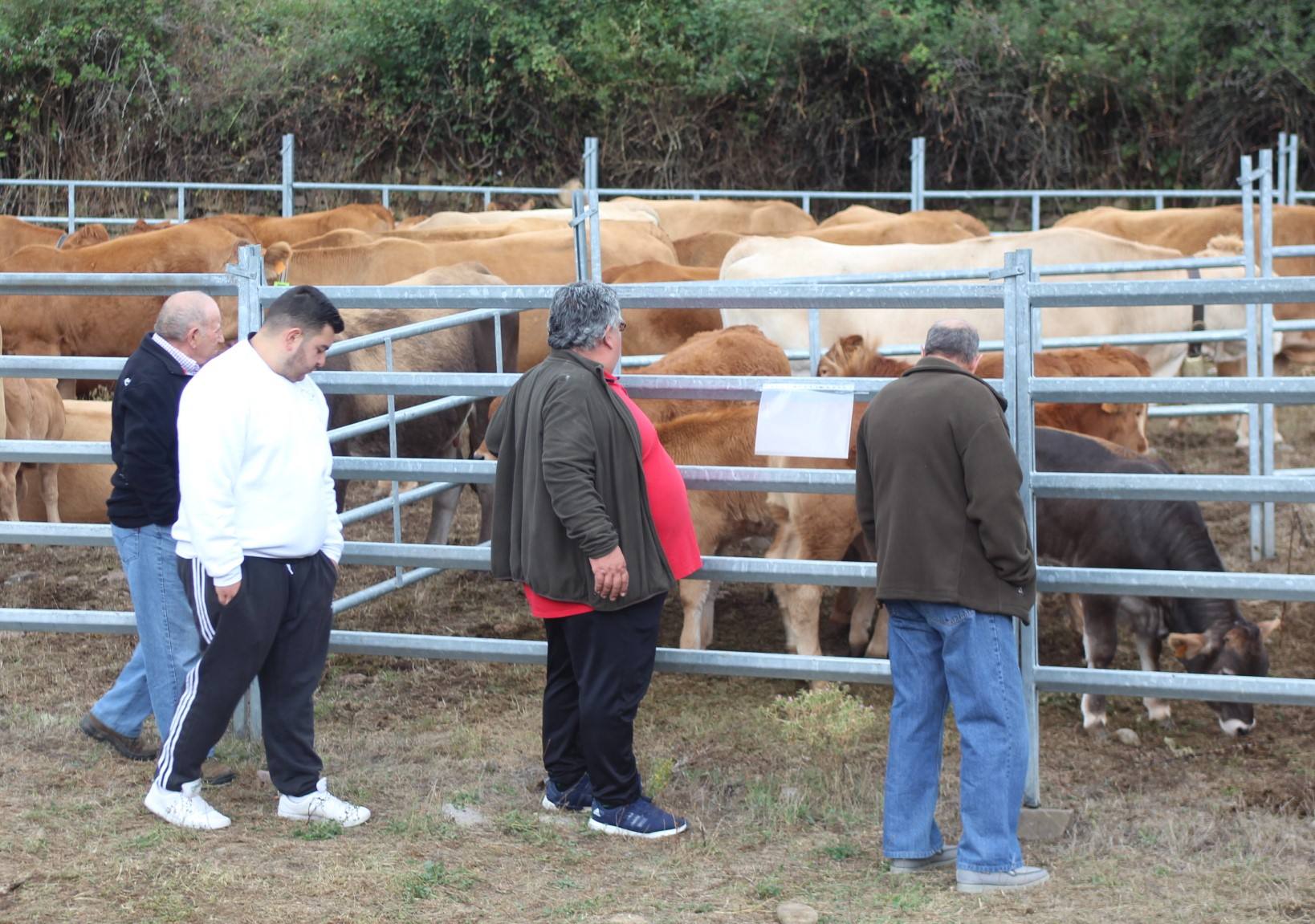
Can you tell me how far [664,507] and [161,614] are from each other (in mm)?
1718

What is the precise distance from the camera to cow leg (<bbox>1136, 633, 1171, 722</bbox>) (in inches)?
221

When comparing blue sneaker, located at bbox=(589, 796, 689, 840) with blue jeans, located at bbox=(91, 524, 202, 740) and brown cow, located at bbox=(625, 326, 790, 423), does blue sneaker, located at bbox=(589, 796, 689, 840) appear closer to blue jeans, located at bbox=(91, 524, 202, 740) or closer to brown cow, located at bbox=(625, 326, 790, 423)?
blue jeans, located at bbox=(91, 524, 202, 740)

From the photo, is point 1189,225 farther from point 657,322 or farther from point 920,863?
point 920,863

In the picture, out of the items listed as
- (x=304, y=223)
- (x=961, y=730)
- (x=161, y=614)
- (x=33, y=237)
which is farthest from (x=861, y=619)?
(x=33, y=237)

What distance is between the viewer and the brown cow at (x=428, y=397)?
727 cm

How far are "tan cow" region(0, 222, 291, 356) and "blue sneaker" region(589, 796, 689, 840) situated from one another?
7217 mm

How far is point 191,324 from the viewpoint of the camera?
451 centimetres

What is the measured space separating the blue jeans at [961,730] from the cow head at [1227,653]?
172cm

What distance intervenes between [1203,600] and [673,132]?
15917 millimetres

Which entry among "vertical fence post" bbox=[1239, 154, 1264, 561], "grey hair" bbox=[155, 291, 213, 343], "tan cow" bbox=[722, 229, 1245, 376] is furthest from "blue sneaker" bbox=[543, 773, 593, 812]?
"tan cow" bbox=[722, 229, 1245, 376]

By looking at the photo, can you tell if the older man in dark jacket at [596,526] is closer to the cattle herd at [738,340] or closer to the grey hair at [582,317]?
the grey hair at [582,317]

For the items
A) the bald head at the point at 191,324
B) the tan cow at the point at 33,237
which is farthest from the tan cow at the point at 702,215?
the bald head at the point at 191,324

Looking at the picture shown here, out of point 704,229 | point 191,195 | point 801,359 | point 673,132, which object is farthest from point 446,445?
point 191,195

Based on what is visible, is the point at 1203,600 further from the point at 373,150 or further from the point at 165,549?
the point at 373,150
